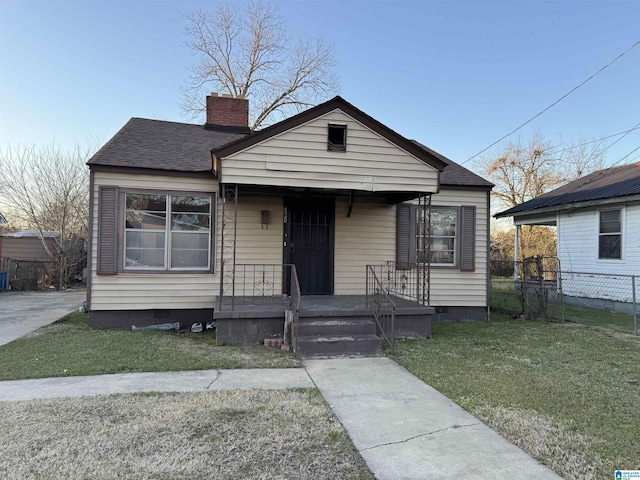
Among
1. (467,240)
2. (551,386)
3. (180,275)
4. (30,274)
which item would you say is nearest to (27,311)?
(180,275)

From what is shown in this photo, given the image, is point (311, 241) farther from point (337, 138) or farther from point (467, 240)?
point (467, 240)

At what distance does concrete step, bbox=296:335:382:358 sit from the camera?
5.46m

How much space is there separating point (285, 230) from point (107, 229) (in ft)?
10.7

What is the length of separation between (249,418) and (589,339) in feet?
20.5

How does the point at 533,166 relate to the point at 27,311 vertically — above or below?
above

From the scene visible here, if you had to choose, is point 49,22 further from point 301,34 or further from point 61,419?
point 301,34

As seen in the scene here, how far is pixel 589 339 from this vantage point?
6730 millimetres

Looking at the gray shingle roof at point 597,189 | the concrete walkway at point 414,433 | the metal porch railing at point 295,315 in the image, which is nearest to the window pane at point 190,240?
the metal porch railing at point 295,315

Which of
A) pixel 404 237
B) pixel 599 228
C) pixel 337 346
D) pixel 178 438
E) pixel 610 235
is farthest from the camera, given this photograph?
pixel 599 228

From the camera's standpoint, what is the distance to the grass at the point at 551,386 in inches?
111

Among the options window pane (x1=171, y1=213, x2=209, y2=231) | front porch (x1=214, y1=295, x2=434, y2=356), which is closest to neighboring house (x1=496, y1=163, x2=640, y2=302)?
front porch (x1=214, y1=295, x2=434, y2=356)

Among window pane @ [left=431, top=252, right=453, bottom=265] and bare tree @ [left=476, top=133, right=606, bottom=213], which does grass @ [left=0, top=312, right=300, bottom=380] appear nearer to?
window pane @ [left=431, top=252, right=453, bottom=265]

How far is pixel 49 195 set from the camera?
16.7 metres

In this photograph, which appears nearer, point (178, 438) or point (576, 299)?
point (178, 438)
